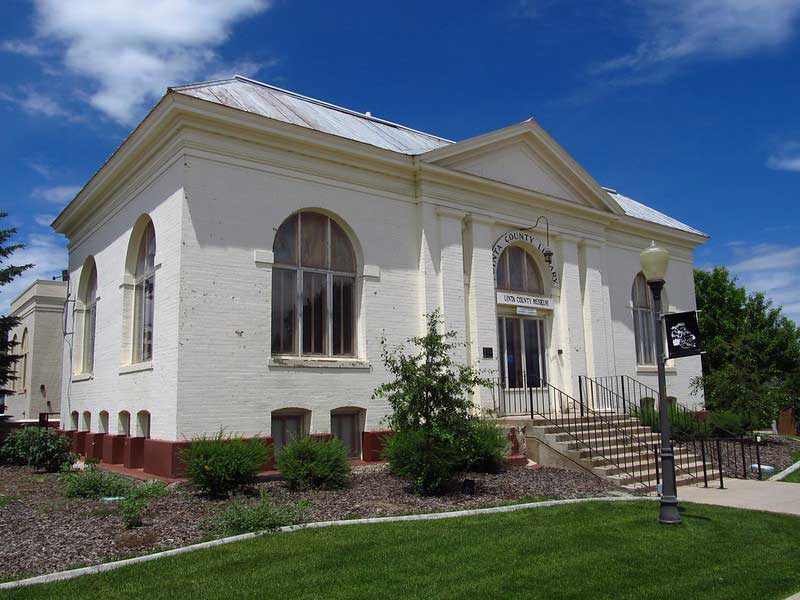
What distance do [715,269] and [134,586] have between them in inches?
1412

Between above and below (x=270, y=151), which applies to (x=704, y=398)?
below

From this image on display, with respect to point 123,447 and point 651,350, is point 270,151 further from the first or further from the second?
point 651,350

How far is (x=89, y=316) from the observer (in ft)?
64.7

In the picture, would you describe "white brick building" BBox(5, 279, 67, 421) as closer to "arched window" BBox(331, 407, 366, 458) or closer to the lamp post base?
"arched window" BBox(331, 407, 366, 458)

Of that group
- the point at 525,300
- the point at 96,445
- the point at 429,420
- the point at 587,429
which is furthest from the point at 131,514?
the point at 525,300

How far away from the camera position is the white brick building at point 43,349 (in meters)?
28.6

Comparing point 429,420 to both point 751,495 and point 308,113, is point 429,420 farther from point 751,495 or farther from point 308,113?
point 308,113

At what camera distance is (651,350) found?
22.1 m

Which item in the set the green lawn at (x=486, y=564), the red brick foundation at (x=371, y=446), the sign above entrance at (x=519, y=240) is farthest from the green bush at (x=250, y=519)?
the sign above entrance at (x=519, y=240)

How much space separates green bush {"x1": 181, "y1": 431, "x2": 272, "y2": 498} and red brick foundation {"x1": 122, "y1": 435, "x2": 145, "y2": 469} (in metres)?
3.18

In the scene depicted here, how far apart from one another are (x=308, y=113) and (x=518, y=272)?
6.85 meters

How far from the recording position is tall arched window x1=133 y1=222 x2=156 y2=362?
1541cm

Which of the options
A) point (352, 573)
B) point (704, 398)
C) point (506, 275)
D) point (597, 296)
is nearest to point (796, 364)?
point (704, 398)

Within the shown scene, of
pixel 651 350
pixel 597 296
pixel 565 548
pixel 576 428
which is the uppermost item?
pixel 597 296
